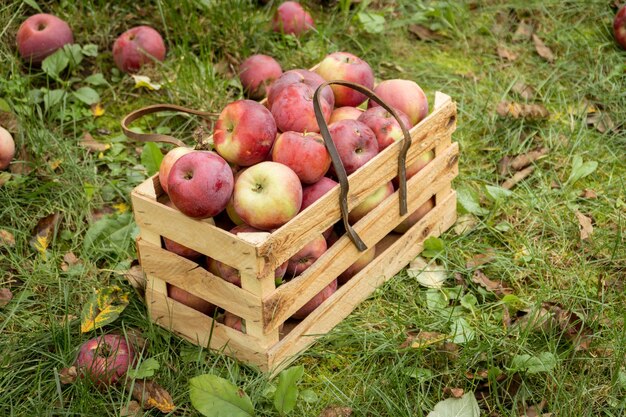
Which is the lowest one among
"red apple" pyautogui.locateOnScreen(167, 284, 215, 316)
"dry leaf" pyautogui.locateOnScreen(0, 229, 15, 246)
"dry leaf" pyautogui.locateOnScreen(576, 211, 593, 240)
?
"dry leaf" pyautogui.locateOnScreen(576, 211, 593, 240)

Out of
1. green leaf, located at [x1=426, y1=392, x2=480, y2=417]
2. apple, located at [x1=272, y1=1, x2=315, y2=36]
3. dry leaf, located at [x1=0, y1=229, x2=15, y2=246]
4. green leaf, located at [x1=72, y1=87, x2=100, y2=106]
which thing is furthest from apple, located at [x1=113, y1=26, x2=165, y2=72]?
green leaf, located at [x1=426, y1=392, x2=480, y2=417]

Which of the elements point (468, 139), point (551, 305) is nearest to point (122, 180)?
point (468, 139)

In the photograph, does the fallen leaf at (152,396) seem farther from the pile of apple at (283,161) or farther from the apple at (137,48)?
the apple at (137,48)

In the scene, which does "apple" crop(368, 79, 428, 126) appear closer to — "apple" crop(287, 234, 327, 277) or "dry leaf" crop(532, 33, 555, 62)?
"apple" crop(287, 234, 327, 277)

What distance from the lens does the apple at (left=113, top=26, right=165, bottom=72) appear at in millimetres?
4281

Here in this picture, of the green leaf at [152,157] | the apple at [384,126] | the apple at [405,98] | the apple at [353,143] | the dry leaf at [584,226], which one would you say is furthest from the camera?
the green leaf at [152,157]

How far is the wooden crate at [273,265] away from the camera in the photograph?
2.67 m

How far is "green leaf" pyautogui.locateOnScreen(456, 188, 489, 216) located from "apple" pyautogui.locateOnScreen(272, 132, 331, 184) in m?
0.99

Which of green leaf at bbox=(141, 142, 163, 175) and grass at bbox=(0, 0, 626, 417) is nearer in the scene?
grass at bbox=(0, 0, 626, 417)

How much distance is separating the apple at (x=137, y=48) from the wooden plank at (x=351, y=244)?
167 cm

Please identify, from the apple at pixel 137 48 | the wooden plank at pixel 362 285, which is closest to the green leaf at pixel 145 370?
the wooden plank at pixel 362 285

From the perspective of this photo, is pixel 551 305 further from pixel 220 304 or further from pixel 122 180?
pixel 122 180

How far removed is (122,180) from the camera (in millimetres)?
3811

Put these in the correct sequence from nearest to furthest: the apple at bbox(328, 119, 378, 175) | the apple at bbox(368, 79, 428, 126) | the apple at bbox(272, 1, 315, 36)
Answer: the apple at bbox(328, 119, 378, 175) → the apple at bbox(368, 79, 428, 126) → the apple at bbox(272, 1, 315, 36)
